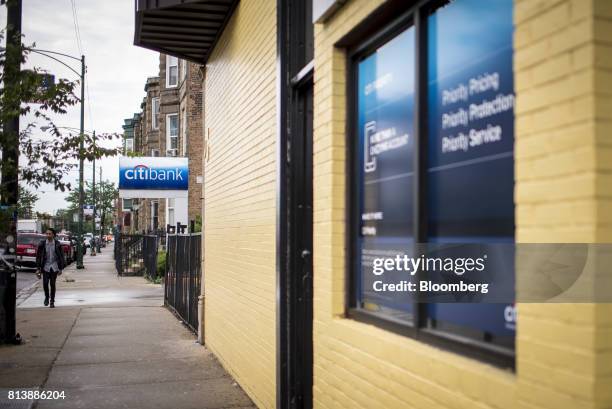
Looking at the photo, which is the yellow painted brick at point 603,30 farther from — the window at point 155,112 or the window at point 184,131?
the window at point 155,112

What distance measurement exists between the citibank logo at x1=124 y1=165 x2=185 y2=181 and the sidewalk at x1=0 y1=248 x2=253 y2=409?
770 centimetres

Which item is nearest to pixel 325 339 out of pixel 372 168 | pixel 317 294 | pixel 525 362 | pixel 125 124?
pixel 317 294

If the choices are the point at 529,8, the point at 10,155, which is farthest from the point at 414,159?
the point at 10,155

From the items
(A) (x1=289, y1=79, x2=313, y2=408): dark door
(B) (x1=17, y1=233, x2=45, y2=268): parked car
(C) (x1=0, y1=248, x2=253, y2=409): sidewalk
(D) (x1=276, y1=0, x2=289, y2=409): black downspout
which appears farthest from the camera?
(B) (x1=17, y1=233, x2=45, y2=268): parked car

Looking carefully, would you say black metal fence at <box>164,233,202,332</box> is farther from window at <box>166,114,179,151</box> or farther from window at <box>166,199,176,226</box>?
window at <box>166,114,179,151</box>

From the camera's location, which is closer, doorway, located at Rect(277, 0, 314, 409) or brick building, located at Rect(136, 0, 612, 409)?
brick building, located at Rect(136, 0, 612, 409)

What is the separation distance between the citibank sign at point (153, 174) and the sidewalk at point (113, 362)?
7572 millimetres

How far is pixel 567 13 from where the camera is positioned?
7.41 ft

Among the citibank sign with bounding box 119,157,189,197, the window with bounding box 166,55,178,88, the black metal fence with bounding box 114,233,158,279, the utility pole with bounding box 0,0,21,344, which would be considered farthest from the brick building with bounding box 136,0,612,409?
the window with bounding box 166,55,178,88

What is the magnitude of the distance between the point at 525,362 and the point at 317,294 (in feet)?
7.69

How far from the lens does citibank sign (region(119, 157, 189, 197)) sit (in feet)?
74.7

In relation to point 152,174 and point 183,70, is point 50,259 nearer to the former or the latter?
point 152,174

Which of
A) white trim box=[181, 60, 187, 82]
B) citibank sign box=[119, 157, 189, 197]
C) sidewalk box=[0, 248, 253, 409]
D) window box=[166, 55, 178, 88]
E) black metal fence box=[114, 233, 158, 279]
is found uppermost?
window box=[166, 55, 178, 88]

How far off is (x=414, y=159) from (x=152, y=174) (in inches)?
807
